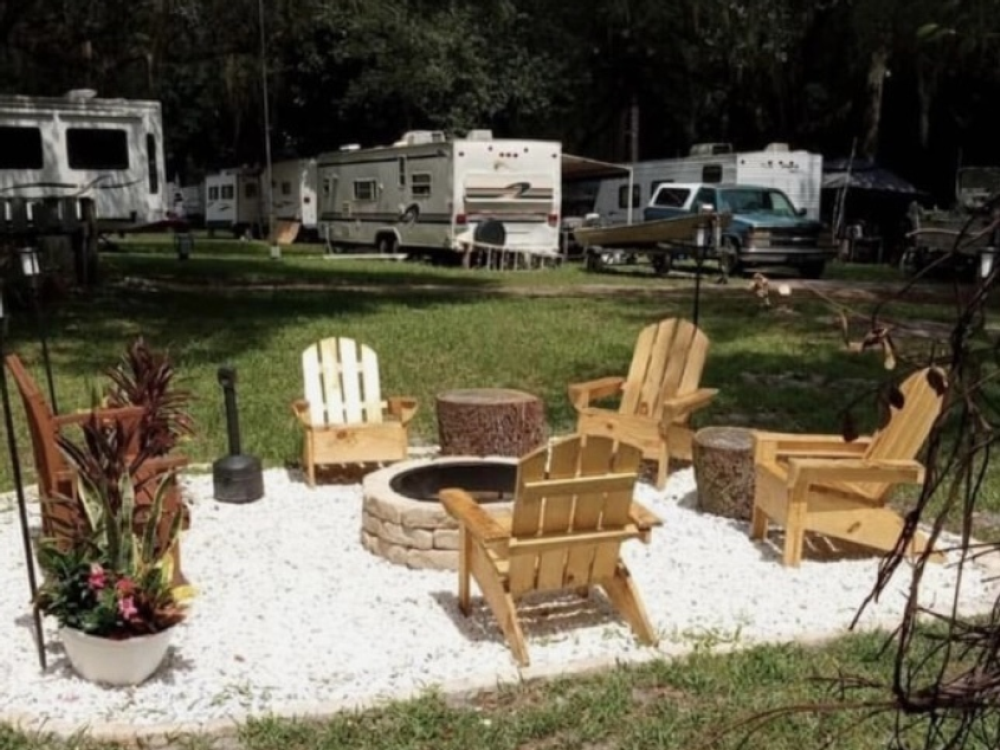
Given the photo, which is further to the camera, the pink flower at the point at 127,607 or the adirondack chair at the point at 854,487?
the adirondack chair at the point at 854,487

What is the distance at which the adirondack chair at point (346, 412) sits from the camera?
5.31 metres

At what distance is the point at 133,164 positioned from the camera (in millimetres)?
15812

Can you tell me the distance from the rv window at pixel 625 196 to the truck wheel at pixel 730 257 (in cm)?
548

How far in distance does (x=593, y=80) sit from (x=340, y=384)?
79.8 ft

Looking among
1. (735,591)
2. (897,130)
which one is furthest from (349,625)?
(897,130)

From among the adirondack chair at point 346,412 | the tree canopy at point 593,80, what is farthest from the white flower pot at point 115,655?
the tree canopy at point 593,80

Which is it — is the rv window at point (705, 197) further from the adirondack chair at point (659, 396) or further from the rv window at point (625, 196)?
the adirondack chair at point (659, 396)

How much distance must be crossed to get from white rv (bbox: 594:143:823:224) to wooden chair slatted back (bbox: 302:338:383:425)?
1509cm

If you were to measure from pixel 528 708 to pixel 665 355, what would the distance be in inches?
118

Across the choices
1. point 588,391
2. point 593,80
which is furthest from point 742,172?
point 588,391

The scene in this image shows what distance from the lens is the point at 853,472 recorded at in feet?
13.7

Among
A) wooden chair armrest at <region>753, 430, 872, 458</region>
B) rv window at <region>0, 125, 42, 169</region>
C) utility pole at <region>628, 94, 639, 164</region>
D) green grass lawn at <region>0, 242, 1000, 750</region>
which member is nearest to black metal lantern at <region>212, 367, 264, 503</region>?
green grass lawn at <region>0, 242, 1000, 750</region>

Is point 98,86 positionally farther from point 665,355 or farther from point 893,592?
point 893,592

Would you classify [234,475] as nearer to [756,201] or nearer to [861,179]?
[756,201]
